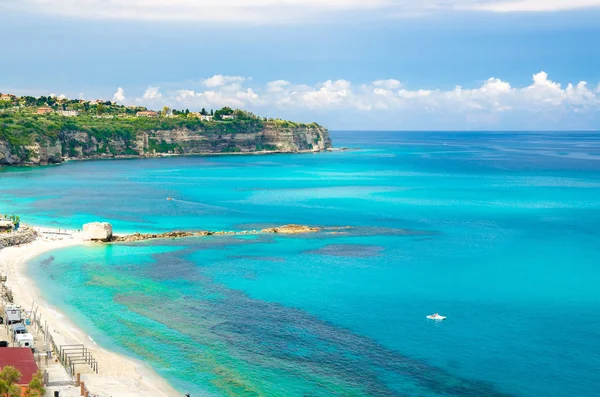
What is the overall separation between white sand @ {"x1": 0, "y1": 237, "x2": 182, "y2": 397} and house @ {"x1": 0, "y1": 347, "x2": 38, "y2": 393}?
111 inches

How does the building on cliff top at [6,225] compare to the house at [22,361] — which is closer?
the house at [22,361]

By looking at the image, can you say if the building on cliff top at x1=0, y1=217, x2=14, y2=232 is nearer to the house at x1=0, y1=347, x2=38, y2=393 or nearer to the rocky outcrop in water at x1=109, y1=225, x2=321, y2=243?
the rocky outcrop in water at x1=109, y1=225, x2=321, y2=243

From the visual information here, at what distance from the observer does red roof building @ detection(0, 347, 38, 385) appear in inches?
1304

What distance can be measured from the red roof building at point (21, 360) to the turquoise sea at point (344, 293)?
6596 millimetres

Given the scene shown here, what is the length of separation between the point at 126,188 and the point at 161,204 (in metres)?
23.7

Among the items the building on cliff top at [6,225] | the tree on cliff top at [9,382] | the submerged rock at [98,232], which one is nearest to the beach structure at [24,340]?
the tree on cliff top at [9,382]

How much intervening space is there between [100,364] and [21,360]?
15.4 ft

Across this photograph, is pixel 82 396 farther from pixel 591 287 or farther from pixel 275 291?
pixel 591 287

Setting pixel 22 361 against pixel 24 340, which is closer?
pixel 22 361

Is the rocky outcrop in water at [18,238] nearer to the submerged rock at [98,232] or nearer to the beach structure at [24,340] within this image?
the submerged rock at [98,232]

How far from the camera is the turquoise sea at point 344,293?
3788 cm

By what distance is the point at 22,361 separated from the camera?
3481 cm

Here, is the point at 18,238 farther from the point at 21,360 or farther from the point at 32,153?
the point at 32,153

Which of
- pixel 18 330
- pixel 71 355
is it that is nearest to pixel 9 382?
pixel 71 355
